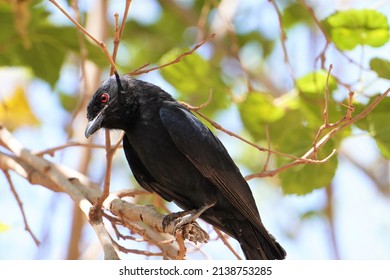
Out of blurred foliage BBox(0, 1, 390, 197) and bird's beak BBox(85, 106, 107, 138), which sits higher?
blurred foliage BBox(0, 1, 390, 197)

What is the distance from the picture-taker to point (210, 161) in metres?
3.86

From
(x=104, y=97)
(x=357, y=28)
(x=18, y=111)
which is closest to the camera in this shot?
(x=104, y=97)

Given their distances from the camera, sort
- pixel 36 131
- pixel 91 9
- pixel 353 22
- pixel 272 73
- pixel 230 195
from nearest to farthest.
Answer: pixel 230 195
pixel 353 22
pixel 91 9
pixel 36 131
pixel 272 73

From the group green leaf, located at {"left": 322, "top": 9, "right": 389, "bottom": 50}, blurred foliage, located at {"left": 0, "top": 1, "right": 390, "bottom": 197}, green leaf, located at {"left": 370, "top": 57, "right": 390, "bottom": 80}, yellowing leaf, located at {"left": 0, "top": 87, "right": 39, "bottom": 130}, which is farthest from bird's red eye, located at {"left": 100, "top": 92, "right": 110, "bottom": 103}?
yellowing leaf, located at {"left": 0, "top": 87, "right": 39, "bottom": 130}

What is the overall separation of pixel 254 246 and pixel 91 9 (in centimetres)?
315

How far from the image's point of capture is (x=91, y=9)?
6141 mm

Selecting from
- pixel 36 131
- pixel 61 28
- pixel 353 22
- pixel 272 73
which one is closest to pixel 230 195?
pixel 353 22

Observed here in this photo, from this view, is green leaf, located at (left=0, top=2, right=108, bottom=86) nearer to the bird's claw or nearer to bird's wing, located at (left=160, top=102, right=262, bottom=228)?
bird's wing, located at (left=160, top=102, right=262, bottom=228)

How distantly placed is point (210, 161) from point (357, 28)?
1290 mm

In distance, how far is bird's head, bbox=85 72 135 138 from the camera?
400cm

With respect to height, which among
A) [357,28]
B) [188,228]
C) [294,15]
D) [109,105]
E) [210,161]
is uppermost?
[294,15]

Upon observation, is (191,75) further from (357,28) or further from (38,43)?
(38,43)

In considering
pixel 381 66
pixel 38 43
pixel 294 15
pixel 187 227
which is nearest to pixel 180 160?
pixel 187 227

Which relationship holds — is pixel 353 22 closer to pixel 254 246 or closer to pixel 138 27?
pixel 254 246
